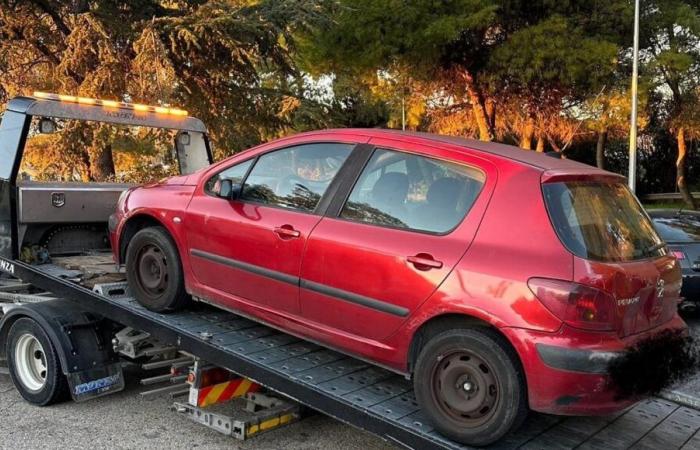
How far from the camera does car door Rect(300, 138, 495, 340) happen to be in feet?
10.5

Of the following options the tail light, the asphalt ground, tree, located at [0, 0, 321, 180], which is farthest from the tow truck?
tree, located at [0, 0, 321, 180]

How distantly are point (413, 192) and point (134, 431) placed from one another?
100 inches

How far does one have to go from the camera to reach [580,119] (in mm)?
22953

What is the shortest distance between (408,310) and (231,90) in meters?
13.5

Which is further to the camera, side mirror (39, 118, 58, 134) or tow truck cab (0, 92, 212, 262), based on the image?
side mirror (39, 118, 58, 134)

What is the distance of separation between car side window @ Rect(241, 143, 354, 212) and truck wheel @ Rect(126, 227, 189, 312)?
29.4 inches

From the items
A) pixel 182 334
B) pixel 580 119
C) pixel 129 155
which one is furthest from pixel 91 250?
pixel 580 119

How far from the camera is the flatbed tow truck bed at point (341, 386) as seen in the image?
10.4 ft

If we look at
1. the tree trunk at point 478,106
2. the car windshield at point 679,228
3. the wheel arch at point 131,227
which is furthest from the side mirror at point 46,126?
the tree trunk at point 478,106

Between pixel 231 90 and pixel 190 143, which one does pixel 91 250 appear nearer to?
pixel 190 143

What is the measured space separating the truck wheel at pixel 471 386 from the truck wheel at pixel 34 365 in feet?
9.35

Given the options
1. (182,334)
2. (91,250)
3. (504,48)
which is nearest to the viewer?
(182,334)

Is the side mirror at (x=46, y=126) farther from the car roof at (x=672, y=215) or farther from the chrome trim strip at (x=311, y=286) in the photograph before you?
the car roof at (x=672, y=215)

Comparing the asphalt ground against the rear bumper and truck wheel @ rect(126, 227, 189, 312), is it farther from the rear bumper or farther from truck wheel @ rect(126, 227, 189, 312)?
the rear bumper
